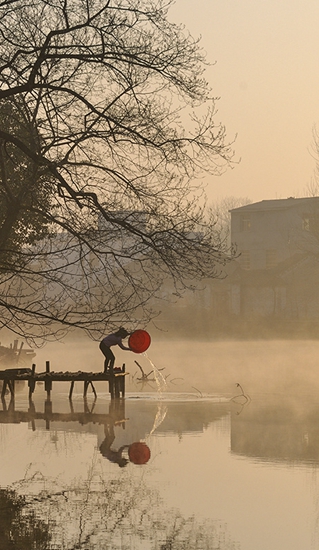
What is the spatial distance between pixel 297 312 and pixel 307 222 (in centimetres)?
1160

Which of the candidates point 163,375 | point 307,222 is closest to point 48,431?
point 163,375

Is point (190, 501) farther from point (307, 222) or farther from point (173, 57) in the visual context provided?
point (307, 222)

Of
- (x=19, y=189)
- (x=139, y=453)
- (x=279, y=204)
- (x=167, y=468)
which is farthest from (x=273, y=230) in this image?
(x=167, y=468)

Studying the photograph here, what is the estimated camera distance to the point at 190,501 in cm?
1653

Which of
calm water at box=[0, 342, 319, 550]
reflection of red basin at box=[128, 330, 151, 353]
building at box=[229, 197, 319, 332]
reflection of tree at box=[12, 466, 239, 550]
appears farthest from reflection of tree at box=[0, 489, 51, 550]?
building at box=[229, 197, 319, 332]

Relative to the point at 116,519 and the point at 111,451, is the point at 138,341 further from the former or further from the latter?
the point at 116,519

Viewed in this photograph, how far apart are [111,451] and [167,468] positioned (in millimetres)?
2319

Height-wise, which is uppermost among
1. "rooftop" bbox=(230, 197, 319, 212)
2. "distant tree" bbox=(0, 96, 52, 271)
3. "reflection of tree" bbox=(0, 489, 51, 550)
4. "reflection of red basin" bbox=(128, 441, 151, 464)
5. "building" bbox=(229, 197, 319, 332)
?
"rooftop" bbox=(230, 197, 319, 212)

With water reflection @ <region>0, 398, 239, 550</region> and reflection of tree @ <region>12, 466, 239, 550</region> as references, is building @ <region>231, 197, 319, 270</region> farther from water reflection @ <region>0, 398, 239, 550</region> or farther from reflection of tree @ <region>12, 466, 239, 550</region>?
reflection of tree @ <region>12, 466, 239, 550</region>

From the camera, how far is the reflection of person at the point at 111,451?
66.8 feet

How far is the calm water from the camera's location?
14.4 metres

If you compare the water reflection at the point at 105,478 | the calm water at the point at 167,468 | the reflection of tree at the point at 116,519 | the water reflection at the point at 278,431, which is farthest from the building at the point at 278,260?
the reflection of tree at the point at 116,519

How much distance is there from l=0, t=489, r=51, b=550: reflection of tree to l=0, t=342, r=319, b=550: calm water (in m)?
0.03

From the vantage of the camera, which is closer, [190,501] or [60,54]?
[190,501]
